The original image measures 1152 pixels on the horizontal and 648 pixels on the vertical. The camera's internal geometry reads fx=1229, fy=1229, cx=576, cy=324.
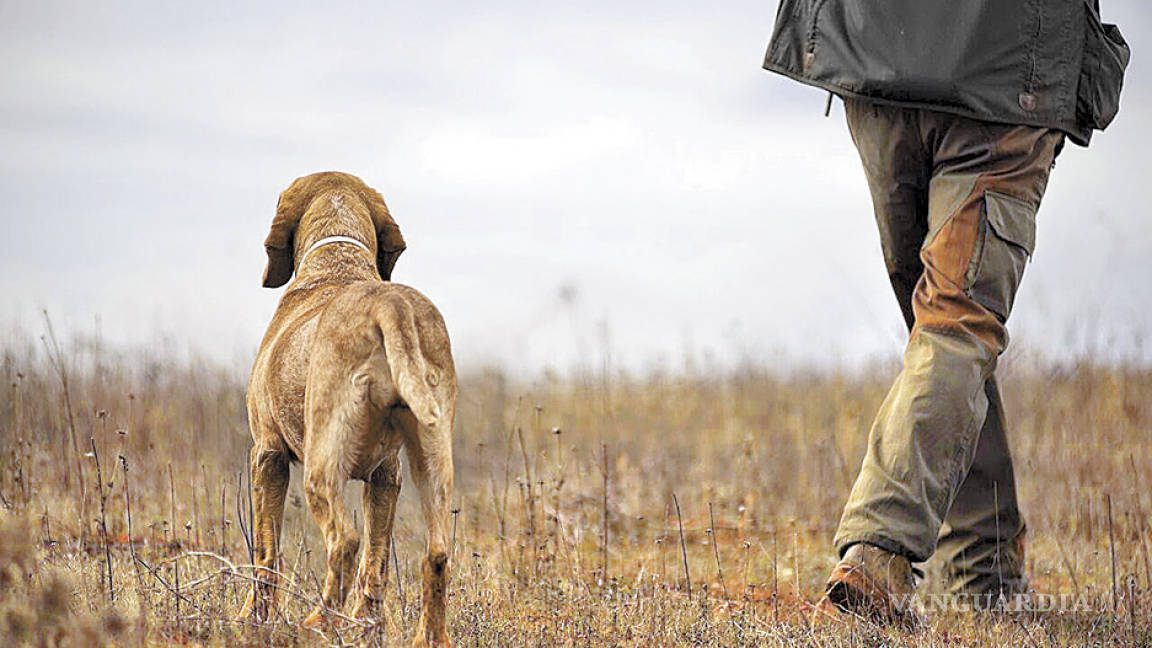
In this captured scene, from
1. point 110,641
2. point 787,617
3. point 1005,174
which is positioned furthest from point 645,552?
point 110,641

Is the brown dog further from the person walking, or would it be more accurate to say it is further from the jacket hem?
the jacket hem

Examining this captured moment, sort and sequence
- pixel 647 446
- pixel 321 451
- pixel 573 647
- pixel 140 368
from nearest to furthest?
pixel 321 451, pixel 573 647, pixel 140 368, pixel 647 446

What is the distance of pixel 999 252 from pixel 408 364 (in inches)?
81.8

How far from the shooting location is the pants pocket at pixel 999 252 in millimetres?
4176

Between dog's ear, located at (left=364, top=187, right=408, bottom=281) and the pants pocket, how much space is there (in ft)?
7.18

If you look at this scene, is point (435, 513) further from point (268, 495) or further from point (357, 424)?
point (268, 495)

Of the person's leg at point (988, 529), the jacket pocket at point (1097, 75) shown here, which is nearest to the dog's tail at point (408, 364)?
the jacket pocket at point (1097, 75)

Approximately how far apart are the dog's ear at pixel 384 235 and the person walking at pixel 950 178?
177 cm

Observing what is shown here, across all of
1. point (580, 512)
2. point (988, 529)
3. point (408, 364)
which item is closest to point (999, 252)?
point (988, 529)

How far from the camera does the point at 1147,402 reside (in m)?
9.95

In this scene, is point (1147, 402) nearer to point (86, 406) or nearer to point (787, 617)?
point (787, 617)

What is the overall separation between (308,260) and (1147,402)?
7.79m

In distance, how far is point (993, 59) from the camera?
13.9 feet

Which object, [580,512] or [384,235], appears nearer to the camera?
[384,235]
